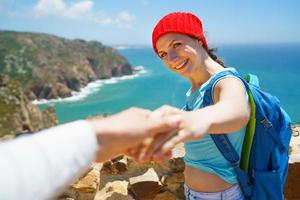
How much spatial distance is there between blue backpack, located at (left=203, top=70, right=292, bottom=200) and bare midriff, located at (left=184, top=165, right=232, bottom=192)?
0.33 feet

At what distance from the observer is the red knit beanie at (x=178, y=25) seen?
2.24 meters

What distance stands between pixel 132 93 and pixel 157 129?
4284 inches

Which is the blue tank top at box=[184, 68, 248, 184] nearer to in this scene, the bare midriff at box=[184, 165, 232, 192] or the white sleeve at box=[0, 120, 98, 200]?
the bare midriff at box=[184, 165, 232, 192]

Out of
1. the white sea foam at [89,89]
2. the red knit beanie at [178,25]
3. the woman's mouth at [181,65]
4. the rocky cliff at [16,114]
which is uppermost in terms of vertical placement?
the red knit beanie at [178,25]

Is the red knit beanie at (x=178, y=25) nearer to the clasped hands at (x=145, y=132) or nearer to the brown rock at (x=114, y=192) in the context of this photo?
→ the clasped hands at (x=145, y=132)

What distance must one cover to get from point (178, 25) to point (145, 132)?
1058mm

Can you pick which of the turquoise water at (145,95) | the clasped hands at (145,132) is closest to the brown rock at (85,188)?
the clasped hands at (145,132)

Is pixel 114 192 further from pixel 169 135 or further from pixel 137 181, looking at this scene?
pixel 169 135

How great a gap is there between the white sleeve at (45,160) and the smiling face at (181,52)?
1.22 m

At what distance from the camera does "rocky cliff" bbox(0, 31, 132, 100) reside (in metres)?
97.2

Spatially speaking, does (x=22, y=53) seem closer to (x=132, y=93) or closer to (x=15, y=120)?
(x=132, y=93)

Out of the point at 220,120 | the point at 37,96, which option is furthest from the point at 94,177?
the point at 37,96

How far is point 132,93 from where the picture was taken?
361ft

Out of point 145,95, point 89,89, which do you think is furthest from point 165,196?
point 89,89
